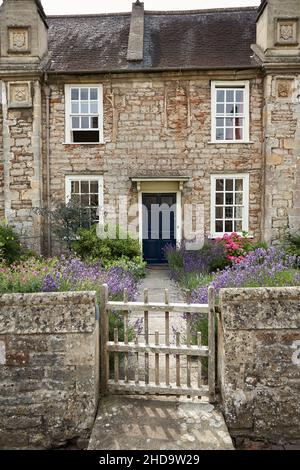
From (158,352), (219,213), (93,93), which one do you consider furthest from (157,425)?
(93,93)

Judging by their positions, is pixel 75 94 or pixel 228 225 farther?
pixel 228 225

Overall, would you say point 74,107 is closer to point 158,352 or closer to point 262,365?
point 158,352

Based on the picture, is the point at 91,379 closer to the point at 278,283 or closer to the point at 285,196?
the point at 278,283

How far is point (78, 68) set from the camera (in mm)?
11625

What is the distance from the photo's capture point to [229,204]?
11.7 meters

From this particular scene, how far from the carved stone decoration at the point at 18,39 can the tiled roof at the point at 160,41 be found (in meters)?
1.00

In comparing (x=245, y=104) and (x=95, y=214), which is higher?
(x=245, y=104)

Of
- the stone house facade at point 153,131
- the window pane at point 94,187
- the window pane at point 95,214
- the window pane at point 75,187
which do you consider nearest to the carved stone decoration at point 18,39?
the stone house facade at point 153,131

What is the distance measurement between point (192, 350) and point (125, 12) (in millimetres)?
14868

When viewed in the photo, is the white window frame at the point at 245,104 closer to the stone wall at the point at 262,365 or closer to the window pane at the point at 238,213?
the window pane at the point at 238,213

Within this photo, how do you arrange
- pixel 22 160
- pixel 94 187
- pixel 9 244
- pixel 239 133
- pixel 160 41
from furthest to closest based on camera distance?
pixel 160 41 < pixel 94 187 < pixel 239 133 < pixel 22 160 < pixel 9 244

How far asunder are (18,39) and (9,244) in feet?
22.2

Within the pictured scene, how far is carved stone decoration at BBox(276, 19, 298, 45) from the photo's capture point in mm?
10898

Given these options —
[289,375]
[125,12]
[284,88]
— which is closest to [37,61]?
[125,12]
